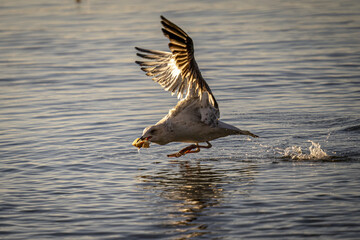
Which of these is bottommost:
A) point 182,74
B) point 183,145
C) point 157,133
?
point 183,145

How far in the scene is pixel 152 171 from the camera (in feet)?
30.6

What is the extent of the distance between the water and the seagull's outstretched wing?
3.82ft

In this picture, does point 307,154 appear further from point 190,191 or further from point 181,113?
point 190,191

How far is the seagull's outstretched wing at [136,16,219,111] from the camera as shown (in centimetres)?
801

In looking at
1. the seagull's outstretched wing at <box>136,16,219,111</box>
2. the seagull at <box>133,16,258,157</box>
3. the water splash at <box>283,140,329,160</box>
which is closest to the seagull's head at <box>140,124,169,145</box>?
the seagull at <box>133,16,258,157</box>

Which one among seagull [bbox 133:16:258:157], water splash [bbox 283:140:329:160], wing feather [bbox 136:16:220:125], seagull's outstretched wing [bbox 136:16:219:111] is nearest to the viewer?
seagull's outstretched wing [bbox 136:16:219:111]

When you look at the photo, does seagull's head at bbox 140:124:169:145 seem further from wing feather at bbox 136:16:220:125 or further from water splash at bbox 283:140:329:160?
water splash at bbox 283:140:329:160

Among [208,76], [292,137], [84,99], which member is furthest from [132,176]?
[208,76]

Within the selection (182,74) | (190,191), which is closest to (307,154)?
(190,191)

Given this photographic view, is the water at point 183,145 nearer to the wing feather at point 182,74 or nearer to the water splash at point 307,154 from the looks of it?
the water splash at point 307,154

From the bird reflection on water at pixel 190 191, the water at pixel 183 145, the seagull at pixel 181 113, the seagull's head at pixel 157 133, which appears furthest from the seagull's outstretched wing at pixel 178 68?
the water at pixel 183 145

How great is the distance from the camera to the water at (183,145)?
24.1 feet

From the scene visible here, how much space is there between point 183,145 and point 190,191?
2.42 meters

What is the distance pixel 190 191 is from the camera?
838cm
